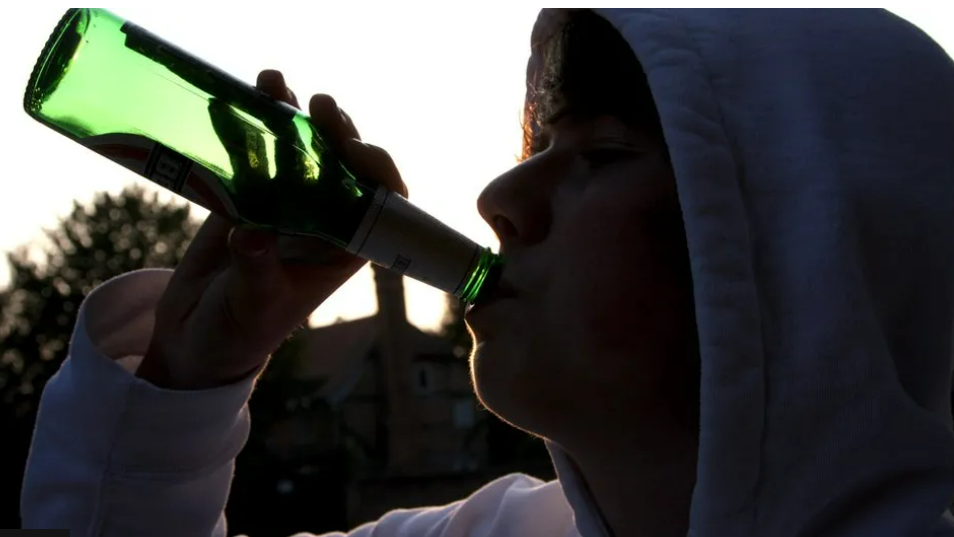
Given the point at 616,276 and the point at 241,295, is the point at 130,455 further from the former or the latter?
the point at 616,276

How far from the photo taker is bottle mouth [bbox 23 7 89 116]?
1.28 m

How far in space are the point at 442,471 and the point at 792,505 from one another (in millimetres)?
18871

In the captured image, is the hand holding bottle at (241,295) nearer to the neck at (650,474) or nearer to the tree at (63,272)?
the neck at (650,474)

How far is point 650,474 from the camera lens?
3.43ft

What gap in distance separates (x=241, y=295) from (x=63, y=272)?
65.0 feet

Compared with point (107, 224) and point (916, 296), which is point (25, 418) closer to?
point (107, 224)

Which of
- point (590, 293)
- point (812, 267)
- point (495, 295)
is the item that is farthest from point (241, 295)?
point (812, 267)

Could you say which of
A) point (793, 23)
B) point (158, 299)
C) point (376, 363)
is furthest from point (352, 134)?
point (376, 363)

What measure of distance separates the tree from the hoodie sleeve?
59.3ft

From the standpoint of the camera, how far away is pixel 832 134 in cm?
98

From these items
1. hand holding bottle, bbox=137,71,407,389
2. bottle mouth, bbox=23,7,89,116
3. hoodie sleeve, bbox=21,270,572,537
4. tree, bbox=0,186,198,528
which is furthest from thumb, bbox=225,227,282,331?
tree, bbox=0,186,198,528

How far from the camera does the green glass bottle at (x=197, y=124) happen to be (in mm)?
1267

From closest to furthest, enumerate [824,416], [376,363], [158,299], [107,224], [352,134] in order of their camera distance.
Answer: [824,416] → [352,134] → [158,299] → [107,224] → [376,363]

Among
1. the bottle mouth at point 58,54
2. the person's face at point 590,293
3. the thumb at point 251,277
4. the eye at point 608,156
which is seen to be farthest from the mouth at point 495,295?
Answer: the bottle mouth at point 58,54
